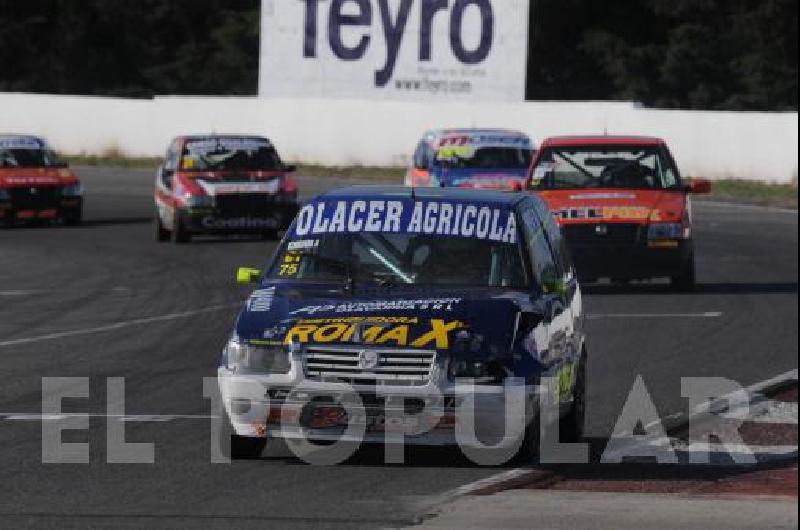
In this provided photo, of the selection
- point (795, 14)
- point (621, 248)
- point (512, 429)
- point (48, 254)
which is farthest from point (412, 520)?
point (795, 14)

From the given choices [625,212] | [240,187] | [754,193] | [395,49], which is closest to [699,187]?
[625,212]

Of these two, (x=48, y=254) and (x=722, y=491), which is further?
(x=48, y=254)

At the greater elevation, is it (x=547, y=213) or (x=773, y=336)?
(x=547, y=213)

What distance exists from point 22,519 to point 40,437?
271cm

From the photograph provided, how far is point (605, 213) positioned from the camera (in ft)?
73.7

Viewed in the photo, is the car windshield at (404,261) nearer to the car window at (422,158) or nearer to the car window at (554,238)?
the car window at (554,238)

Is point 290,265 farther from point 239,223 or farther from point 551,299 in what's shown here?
point 239,223

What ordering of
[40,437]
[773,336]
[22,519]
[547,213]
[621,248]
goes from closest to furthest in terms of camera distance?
[22,519] → [40,437] → [547,213] → [773,336] → [621,248]

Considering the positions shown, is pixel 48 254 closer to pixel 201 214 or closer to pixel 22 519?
pixel 201 214

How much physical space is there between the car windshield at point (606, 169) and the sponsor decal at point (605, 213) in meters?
0.49

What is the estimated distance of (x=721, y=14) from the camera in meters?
66.3

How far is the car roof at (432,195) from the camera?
1228 centimetres

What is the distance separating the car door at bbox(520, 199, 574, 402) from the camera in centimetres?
1139

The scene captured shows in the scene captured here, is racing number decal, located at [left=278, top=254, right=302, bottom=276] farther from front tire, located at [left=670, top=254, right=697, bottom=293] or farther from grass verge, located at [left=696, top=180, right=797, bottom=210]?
grass verge, located at [left=696, top=180, right=797, bottom=210]
